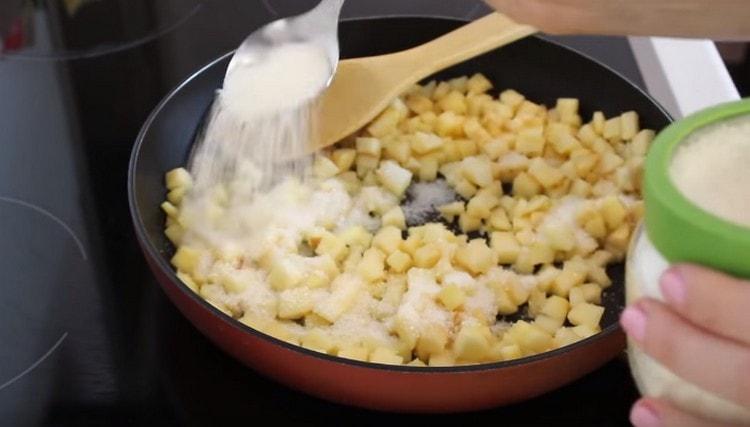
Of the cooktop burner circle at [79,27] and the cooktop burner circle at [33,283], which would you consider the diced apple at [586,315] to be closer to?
the cooktop burner circle at [33,283]

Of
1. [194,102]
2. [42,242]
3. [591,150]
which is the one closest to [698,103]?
[591,150]

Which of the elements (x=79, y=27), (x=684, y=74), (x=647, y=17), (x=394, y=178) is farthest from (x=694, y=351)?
(x=79, y=27)

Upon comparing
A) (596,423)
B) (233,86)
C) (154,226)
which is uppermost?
(233,86)

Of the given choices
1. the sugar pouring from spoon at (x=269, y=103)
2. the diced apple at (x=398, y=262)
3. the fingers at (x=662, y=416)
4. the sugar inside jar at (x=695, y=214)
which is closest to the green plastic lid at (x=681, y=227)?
the sugar inside jar at (x=695, y=214)

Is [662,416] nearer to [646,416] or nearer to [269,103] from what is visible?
[646,416]

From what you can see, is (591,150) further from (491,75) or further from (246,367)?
(246,367)

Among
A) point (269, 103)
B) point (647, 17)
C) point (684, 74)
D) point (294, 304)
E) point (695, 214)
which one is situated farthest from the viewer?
point (684, 74)
